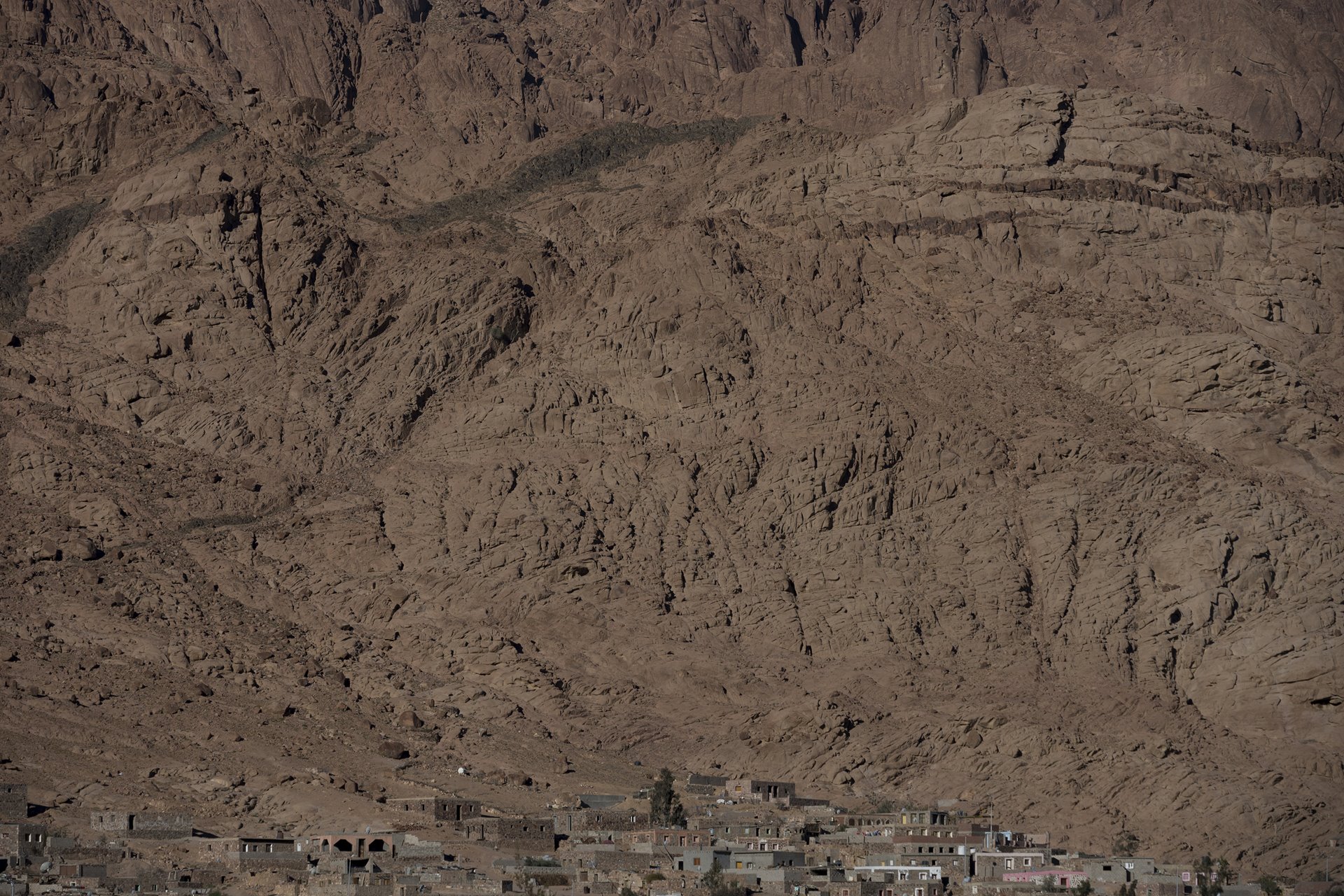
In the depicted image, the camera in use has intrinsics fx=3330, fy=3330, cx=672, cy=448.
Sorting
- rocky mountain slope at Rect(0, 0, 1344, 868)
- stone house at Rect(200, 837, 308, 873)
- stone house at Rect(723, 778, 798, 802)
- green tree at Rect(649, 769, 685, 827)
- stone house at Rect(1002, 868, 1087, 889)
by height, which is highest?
rocky mountain slope at Rect(0, 0, 1344, 868)

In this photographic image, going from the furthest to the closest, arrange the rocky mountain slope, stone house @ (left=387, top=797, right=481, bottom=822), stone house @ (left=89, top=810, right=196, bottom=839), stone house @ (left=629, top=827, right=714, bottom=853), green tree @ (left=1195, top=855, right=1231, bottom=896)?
1. the rocky mountain slope
2. stone house @ (left=387, top=797, right=481, bottom=822)
3. stone house @ (left=89, top=810, right=196, bottom=839)
4. stone house @ (left=629, top=827, right=714, bottom=853)
5. green tree @ (left=1195, top=855, right=1231, bottom=896)

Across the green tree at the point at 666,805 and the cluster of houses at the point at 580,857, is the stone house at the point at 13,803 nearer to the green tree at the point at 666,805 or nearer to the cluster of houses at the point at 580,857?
the cluster of houses at the point at 580,857

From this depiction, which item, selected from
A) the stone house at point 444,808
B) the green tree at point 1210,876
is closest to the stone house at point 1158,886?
the green tree at point 1210,876

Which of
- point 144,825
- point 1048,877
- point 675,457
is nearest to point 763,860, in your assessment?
point 1048,877

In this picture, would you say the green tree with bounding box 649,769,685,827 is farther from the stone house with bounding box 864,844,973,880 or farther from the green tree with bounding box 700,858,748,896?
the green tree with bounding box 700,858,748,896

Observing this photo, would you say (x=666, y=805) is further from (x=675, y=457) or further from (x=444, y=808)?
(x=675, y=457)

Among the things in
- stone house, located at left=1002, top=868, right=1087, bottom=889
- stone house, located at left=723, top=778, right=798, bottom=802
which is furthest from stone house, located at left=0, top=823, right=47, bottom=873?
stone house, located at left=1002, top=868, right=1087, bottom=889

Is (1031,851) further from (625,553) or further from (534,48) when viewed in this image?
(534,48)
